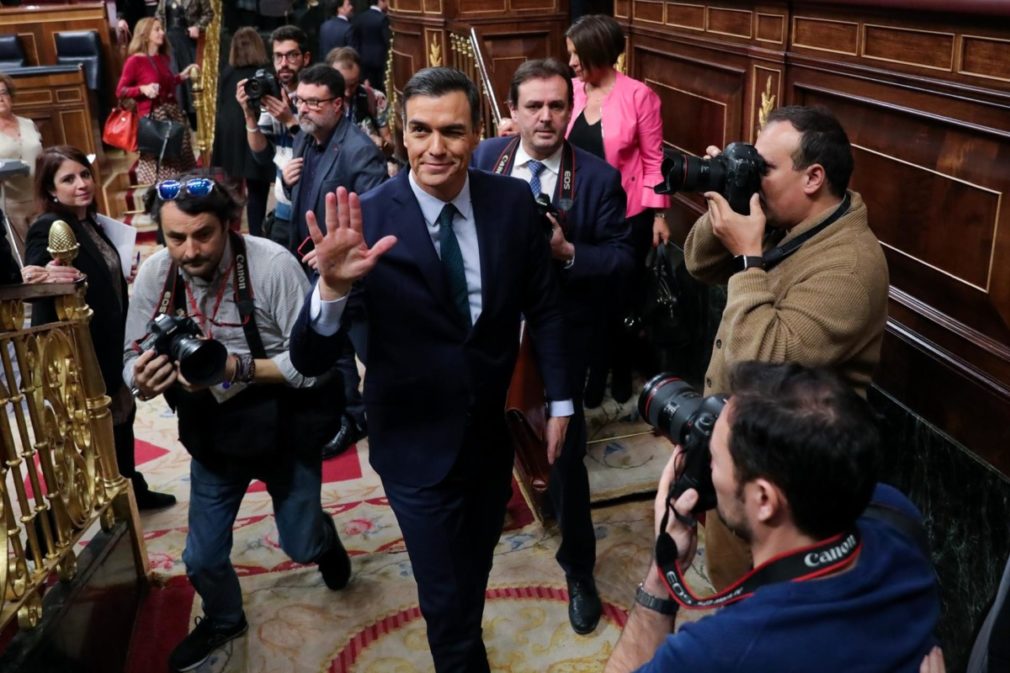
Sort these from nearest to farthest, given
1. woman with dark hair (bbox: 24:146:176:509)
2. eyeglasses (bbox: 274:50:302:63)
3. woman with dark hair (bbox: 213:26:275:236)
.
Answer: woman with dark hair (bbox: 24:146:176:509) → eyeglasses (bbox: 274:50:302:63) → woman with dark hair (bbox: 213:26:275:236)

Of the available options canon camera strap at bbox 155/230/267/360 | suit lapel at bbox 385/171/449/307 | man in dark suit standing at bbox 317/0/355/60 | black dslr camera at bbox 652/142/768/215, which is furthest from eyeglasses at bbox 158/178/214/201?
man in dark suit standing at bbox 317/0/355/60

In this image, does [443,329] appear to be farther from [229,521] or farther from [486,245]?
[229,521]

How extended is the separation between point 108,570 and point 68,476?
1.12 ft

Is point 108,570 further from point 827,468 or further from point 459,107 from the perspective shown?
point 827,468

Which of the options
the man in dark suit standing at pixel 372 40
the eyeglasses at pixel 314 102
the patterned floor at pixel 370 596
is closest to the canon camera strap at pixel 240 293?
the patterned floor at pixel 370 596

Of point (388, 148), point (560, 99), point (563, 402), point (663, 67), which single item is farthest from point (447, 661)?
point (388, 148)

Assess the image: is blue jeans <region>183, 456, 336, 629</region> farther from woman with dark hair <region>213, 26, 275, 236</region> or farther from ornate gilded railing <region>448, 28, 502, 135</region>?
woman with dark hair <region>213, 26, 275, 236</region>

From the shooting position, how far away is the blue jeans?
9.15 ft

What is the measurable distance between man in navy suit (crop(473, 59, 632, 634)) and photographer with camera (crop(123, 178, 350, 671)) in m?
0.70

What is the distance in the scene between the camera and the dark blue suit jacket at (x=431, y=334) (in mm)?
2182

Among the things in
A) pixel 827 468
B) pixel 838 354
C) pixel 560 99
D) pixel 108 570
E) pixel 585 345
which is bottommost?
pixel 108 570

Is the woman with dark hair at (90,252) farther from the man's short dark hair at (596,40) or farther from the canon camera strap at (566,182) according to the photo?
the man's short dark hair at (596,40)

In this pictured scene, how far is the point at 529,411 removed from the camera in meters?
2.69

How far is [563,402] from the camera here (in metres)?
2.52
